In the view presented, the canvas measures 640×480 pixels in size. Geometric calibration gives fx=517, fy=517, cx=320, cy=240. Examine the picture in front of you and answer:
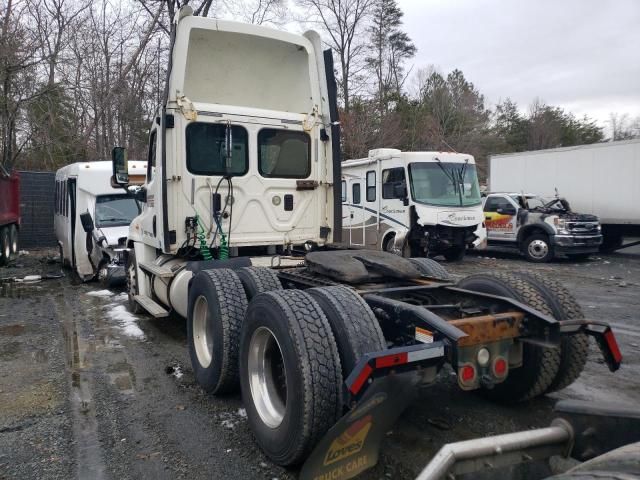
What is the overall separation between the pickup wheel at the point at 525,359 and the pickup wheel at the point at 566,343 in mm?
48

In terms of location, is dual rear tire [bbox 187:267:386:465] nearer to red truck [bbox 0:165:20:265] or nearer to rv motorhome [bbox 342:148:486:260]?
rv motorhome [bbox 342:148:486:260]

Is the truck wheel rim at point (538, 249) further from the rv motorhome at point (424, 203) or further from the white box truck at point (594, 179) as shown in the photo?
the white box truck at point (594, 179)

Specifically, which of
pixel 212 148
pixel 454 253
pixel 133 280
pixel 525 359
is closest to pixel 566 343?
pixel 525 359

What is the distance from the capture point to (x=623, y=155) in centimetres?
1532

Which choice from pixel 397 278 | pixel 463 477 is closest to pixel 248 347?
pixel 397 278

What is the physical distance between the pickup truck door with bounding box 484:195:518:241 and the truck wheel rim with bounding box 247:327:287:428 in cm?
1345

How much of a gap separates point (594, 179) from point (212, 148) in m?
13.9

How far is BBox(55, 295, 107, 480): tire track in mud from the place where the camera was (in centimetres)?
334

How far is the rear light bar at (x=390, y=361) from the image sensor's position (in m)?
2.62

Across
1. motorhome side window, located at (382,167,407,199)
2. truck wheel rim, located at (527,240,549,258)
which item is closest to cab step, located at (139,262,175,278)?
motorhome side window, located at (382,167,407,199)

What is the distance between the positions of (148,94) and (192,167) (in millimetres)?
22568

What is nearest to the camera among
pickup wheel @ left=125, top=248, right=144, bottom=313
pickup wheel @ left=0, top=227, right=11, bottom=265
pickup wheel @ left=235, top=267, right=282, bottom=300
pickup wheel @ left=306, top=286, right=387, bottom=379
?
pickup wheel @ left=306, top=286, right=387, bottom=379

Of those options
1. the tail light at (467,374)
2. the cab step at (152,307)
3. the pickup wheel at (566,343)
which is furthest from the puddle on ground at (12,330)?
the pickup wheel at (566,343)

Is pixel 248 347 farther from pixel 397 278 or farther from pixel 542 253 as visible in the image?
pixel 542 253
